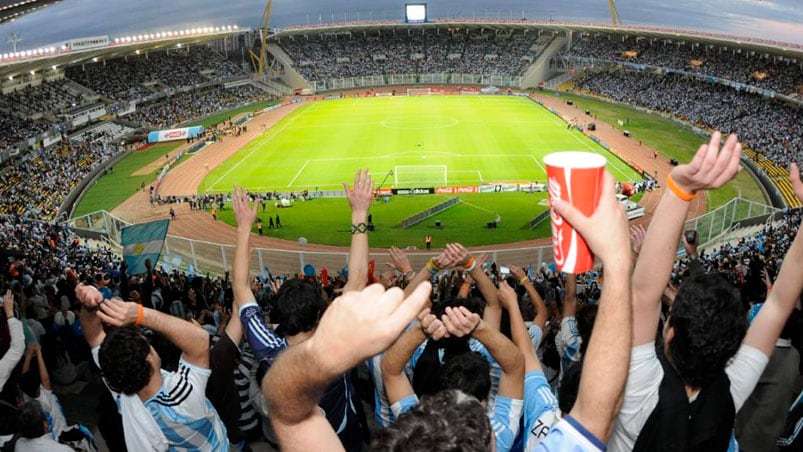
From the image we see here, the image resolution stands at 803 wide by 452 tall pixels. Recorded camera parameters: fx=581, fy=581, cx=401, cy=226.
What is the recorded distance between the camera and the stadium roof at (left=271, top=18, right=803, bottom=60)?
53062 mm

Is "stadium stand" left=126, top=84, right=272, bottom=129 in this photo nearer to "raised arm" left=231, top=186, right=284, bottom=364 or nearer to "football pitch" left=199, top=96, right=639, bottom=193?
"football pitch" left=199, top=96, right=639, bottom=193

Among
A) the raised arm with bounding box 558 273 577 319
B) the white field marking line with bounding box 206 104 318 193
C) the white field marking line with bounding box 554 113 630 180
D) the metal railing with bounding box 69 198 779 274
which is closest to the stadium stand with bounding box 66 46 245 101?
the white field marking line with bounding box 206 104 318 193

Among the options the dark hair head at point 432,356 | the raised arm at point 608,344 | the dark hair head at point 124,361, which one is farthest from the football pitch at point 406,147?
the raised arm at point 608,344

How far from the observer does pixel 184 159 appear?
48.9m

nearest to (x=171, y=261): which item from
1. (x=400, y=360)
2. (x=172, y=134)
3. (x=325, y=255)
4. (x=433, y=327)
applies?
(x=325, y=255)

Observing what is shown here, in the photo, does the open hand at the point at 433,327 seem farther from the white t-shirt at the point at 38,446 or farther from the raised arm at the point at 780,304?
the white t-shirt at the point at 38,446

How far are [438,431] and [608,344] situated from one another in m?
0.76

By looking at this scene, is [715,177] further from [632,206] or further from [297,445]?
[632,206]

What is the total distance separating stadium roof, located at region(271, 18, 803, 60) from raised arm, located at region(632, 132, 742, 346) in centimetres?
5753

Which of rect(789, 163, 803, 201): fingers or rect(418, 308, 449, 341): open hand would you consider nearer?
rect(418, 308, 449, 341): open hand

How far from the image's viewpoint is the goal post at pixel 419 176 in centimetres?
3900

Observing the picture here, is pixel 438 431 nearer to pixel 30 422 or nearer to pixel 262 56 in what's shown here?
pixel 30 422

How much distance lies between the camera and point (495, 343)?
352 centimetres

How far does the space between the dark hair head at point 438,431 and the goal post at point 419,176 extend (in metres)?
36.5
